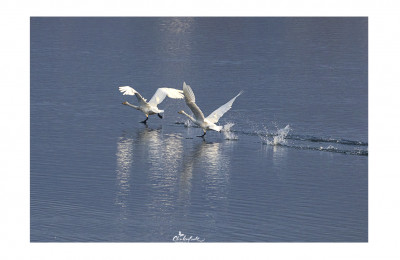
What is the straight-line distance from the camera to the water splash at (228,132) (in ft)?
118

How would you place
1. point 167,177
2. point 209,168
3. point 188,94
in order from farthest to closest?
point 188,94 < point 209,168 < point 167,177

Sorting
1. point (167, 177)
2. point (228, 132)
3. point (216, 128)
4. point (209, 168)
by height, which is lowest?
point (167, 177)

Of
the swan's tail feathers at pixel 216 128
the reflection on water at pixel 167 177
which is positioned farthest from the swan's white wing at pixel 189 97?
the reflection on water at pixel 167 177

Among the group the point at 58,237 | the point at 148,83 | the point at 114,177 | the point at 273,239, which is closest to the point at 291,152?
the point at 114,177

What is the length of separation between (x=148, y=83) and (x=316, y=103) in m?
9.15

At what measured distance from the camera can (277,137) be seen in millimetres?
35031

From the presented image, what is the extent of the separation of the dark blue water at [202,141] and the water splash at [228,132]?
6cm

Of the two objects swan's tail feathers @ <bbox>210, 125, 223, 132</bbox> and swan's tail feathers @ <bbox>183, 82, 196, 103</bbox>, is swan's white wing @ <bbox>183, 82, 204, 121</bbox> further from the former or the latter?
swan's tail feathers @ <bbox>210, 125, 223, 132</bbox>

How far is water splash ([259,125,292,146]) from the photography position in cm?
3497

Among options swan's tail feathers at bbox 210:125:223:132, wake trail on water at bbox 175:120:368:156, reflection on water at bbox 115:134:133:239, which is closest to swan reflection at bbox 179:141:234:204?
swan's tail feathers at bbox 210:125:223:132

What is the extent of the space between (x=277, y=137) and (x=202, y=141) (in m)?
2.96

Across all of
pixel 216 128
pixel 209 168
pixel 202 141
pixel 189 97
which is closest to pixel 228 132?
pixel 216 128

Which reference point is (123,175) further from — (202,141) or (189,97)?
(202,141)

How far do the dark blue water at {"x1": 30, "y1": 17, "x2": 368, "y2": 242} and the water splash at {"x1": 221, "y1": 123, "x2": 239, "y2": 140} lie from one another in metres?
0.06
